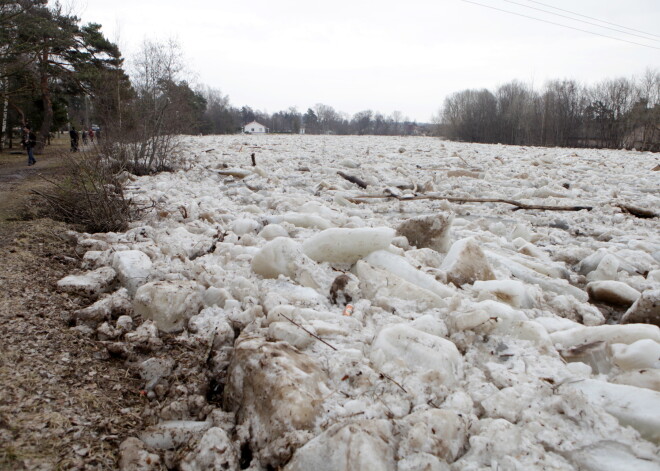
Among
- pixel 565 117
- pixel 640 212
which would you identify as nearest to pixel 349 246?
pixel 640 212

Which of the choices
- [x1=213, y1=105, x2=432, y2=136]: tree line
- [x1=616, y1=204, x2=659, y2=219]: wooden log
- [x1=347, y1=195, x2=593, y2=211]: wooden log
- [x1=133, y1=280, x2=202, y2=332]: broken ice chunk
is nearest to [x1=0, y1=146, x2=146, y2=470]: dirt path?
[x1=133, y1=280, x2=202, y2=332]: broken ice chunk

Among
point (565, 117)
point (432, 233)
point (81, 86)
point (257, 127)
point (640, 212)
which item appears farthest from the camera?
point (257, 127)

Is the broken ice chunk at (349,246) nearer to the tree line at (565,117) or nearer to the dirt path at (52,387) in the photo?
the dirt path at (52,387)

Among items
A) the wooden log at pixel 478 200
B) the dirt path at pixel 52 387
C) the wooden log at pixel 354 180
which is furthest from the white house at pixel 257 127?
the dirt path at pixel 52 387

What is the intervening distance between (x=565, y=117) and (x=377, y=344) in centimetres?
4433

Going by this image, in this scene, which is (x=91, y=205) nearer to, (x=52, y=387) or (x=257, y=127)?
(x=52, y=387)

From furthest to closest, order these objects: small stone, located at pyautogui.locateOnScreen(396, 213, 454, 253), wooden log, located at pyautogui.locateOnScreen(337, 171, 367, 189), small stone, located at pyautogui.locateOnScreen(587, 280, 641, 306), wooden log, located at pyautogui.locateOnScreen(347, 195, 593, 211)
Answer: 1. wooden log, located at pyautogui.locateOnScreen(337, 171, 367, 189)
2. wooden log, located at pyautogui.locateOnScreen(347, 195, 593, 211)
3. small stone, located at pyautogui.locateOnScreen(396, 213, 454, 253)
4. small stone, located at pyautogui.locateOnScreen(587, 280, 641, 306)

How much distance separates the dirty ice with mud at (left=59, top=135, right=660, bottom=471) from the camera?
49.9 inches

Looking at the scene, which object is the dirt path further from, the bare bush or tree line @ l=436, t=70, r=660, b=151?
tree line @ l=436, t=70, r=660, b=151

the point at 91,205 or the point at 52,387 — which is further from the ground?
the point at 91,205

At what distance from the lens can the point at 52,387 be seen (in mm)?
1523

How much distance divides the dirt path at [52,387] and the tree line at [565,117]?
106 feet

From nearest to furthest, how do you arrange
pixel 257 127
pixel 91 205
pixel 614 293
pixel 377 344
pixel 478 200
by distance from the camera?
pixel 377 344 < pixel 614 293 < pixel 91 205 < pixel 478 200 < pixel 257 127

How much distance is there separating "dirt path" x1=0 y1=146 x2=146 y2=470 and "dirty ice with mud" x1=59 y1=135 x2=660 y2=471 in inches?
3.1
